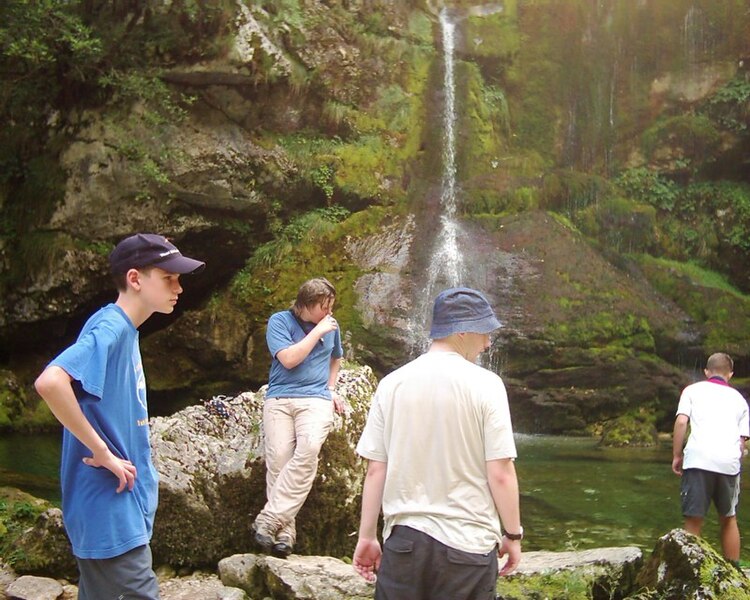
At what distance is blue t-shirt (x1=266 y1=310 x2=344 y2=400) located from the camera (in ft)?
18.0

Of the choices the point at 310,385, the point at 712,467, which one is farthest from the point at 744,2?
the point at 310,385

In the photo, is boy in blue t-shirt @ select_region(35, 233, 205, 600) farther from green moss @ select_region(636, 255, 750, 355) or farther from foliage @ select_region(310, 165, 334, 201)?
green moss @ select_region(636, 255, 750, 355)

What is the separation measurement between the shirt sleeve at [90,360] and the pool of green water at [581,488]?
403cm

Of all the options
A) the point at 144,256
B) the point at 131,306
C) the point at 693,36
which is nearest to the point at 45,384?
the point at 131,306

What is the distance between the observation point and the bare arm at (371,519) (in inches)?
123

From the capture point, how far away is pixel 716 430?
19.2ft

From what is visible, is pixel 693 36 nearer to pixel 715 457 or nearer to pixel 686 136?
pixel 686 136

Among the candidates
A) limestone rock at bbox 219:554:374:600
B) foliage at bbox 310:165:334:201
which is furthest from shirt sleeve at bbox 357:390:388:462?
foliage at bbox 310:165:334:201

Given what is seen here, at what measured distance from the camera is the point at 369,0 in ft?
56.0

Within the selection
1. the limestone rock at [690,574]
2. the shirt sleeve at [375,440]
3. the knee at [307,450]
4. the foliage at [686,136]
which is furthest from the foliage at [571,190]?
the shirt sleeve at [375,440]

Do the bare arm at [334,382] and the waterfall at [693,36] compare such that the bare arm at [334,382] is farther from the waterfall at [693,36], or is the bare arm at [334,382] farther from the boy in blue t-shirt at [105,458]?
the waterfall at [693,36]

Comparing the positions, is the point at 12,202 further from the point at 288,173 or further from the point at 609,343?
the point at 609,343

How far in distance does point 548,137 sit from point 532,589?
1463 cm

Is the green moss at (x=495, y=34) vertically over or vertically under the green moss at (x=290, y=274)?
over
